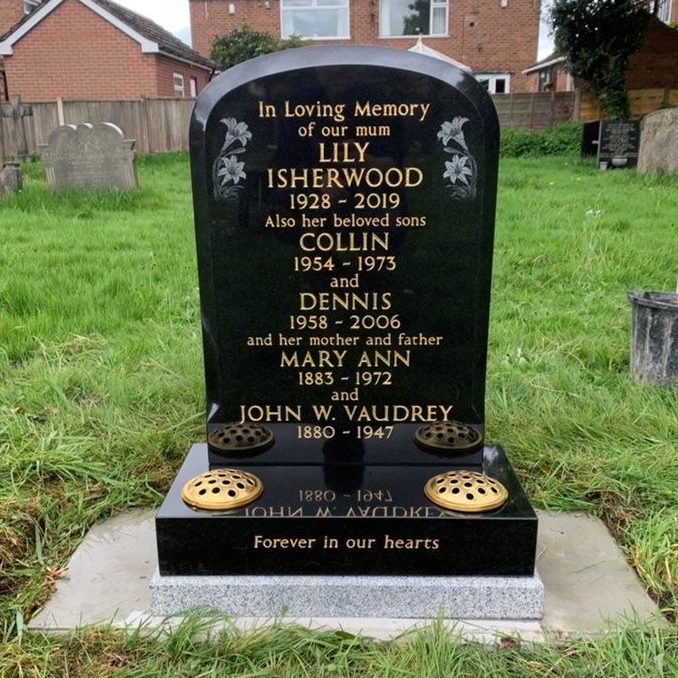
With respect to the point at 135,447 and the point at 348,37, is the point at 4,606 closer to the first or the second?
the point at 135,447

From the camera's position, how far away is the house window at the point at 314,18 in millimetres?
25828

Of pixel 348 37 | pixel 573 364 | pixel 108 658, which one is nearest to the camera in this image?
pixel 108 658

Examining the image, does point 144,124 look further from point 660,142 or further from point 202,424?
point 202,424

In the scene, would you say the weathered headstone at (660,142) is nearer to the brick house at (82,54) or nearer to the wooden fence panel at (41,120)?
the wooden fence panel at (41,120)

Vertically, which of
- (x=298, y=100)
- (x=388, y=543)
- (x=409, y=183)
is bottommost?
(x=388, y=543)

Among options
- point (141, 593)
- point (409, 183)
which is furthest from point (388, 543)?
point (409, 183)

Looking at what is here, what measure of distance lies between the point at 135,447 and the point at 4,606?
1003 mm

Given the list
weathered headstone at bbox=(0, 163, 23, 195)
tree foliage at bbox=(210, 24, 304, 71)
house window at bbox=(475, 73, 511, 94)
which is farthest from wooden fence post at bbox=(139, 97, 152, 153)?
house window at bbox=(475, 73, 511, 94)

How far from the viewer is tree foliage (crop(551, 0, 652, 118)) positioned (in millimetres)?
16906

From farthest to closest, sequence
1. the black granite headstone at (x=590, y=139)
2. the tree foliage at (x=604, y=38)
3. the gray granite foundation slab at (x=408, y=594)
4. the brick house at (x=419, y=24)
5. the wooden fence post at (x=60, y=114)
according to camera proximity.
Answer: the brick house at (x=419, y=24) < the tree foliage at (x=604, y=38) < the black granite headstone at (x=590, y=139) < the wooden fence post at (x=60, y=114) < the gray granite foundation slab at (x=408, y=594)

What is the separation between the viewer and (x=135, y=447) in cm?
316

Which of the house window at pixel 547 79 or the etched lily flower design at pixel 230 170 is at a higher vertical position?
the house window at pixel 547 79

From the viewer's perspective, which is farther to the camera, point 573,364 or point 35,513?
point 573,364

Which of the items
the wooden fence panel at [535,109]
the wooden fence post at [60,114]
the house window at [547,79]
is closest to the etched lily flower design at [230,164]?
the wooden fence post at [60,114]
